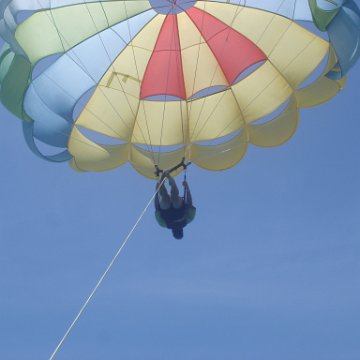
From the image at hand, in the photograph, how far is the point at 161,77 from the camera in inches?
514

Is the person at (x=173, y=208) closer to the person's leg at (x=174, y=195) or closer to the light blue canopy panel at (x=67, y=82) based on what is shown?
the person's leg at (x=174, y=195)

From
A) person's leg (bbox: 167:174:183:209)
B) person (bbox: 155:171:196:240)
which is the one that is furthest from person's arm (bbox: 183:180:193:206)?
person's leg (bbox: 167:174:183:209)

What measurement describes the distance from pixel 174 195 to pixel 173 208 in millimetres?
238

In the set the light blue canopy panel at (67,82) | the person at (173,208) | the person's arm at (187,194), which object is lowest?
the person at (173,208)

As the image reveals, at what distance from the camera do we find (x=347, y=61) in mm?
11367

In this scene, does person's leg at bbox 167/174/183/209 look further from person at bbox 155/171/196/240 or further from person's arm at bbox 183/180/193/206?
person's arm at bbox 183/180/193/206

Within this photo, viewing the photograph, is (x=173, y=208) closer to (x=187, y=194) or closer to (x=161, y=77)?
(x=187, y=194)

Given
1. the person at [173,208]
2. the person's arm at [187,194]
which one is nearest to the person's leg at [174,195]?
the person at [173,208]

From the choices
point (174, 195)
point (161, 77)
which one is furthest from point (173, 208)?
point (161, 77)

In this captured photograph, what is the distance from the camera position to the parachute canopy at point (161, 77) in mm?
12469

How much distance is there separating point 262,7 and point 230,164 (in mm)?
2439

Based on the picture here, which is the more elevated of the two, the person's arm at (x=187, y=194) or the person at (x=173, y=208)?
the person's arm at (x=187, y=194)

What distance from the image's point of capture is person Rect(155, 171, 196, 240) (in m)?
12.0

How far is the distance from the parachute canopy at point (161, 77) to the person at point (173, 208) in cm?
108
